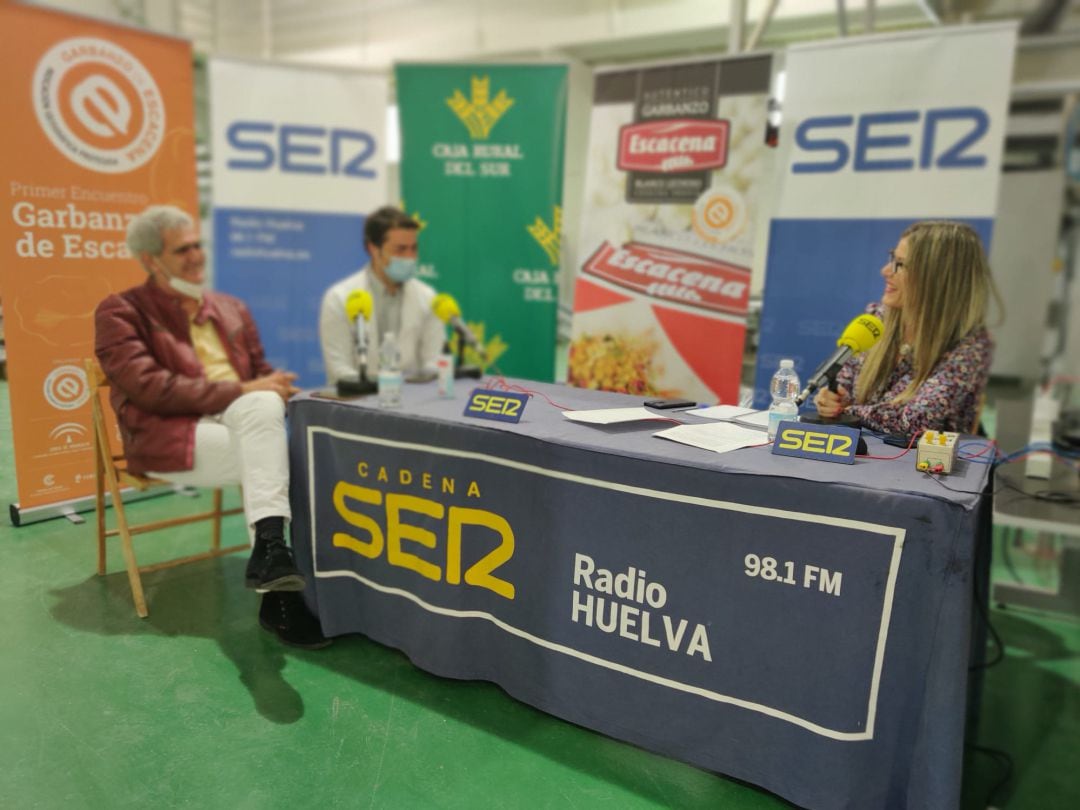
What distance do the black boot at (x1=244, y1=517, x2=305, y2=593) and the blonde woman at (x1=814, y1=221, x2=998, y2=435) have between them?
1.56m

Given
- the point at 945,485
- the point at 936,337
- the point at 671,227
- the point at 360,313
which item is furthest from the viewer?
the point at 671,227

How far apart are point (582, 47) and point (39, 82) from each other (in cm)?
520

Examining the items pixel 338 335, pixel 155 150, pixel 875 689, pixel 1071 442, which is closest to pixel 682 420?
pixel 875 689

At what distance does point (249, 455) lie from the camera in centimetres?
222

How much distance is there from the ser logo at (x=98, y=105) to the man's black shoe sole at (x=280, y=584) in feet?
7.26

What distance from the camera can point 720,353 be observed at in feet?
10.9

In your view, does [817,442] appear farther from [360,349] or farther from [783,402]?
[360,349]

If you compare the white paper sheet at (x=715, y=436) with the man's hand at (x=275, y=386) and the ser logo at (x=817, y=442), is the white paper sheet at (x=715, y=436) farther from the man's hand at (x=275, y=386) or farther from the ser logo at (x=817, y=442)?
the man's hand at (x=275, y=386)

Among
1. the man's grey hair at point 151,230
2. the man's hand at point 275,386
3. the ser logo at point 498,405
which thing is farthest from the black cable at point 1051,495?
the man's grey hair at point 151,230

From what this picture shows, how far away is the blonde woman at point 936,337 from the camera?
190 centimetres

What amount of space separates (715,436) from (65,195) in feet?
9.54

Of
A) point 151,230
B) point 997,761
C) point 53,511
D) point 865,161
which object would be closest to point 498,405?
point 151,230

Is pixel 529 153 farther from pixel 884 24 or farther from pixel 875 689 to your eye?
pixel 884 24

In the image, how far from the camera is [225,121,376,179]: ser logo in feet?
12.8
